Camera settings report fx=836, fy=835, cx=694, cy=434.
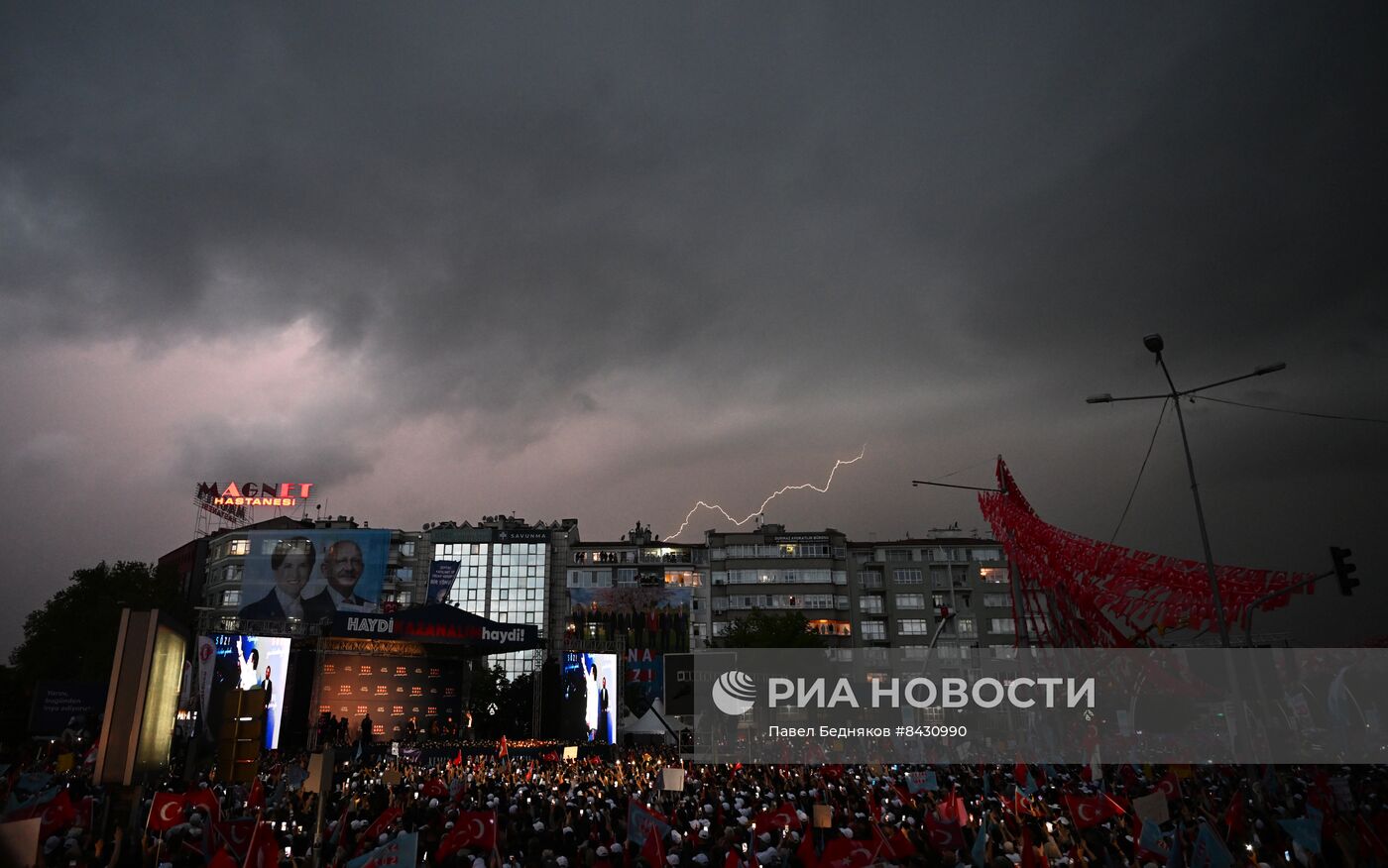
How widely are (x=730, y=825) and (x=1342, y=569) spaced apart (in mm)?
14019

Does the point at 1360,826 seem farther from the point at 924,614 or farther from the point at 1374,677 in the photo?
the point at 924,614

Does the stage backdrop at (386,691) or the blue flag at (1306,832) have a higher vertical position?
Answer: the stage backdrop at (386,691)

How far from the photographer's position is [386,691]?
47406 millimetres

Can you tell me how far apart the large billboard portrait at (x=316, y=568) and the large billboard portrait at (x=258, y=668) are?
41.0 meters

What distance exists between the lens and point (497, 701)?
56.2 metres

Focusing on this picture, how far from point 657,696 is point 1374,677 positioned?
5054 centimetres

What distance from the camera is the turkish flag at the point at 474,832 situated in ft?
37.6

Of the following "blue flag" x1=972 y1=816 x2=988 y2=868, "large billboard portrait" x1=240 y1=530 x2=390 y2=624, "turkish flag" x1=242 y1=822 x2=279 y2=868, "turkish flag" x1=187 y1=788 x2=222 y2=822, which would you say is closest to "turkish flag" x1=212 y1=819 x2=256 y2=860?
"turkish flag" x1=187 y1=788 x2=222 y2=822

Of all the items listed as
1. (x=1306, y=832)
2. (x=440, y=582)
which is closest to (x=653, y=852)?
(x=1306, y=832)

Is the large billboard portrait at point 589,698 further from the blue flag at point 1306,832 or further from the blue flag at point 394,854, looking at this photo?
the blue flag at point 1306,832

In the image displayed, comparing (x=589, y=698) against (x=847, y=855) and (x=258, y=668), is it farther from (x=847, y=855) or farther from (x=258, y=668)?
(x=847, y=855)

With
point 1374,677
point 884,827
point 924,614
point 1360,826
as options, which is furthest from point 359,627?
point 924,614

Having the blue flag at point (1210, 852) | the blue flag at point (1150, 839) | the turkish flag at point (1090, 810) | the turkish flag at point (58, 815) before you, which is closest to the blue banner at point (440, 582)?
the turkish flag at point (58, 815)

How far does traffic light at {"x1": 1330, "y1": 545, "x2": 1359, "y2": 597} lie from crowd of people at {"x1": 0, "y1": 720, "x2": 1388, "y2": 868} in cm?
404
